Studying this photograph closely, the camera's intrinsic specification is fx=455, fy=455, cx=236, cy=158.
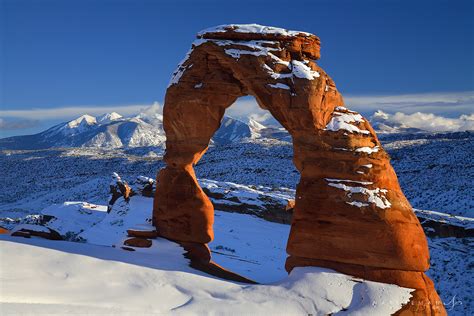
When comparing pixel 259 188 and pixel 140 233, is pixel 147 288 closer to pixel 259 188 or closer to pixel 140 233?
pixel 140 233

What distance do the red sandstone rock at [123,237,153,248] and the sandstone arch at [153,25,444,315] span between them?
1686 millimetres

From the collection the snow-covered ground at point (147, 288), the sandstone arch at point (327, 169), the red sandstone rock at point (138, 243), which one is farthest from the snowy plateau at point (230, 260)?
the sandstone arch at point (327, 169)

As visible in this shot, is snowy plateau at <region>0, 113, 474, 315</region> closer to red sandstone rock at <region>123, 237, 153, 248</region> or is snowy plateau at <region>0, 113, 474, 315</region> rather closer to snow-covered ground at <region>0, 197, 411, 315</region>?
snow-covered ground at <region>0, 197, 411, 315</region>

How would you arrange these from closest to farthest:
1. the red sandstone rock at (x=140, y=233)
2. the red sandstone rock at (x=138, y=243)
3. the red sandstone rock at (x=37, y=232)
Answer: the red sandstone rock at (x=37, y=232) → the red sandstone rock at (x=138, y=243) → the red sandstone rock at (x=140, y=233)

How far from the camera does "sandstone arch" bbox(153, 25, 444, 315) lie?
1252 cm

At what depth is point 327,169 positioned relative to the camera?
13219 mm

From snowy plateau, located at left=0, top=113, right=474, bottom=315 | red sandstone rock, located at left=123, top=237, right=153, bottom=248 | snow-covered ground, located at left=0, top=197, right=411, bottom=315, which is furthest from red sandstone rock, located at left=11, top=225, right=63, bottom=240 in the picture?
red sandstone rock, located at left=123, top=237, right=153, bottom=248

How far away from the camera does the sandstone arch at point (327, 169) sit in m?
12.5

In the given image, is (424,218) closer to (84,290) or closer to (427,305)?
(427,305)

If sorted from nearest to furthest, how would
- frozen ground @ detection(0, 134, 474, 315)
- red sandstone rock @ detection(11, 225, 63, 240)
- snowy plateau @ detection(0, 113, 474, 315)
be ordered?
snowy plateau @ detection(0, 113, 474, 315)
red sandstone rock @ detection(11, 225, 63, 240)
frozen ground @ detection(0, 134, 474, 315)

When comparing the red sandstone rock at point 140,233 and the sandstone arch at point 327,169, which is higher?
the sandstone arch at point 327,169

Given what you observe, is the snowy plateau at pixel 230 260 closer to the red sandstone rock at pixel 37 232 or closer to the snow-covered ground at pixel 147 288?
the snow-covered ground at pixel 147 288

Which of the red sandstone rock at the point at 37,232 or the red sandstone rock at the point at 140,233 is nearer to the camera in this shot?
the red sandstone rock at the point at 37,232

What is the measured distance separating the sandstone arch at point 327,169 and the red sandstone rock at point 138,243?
1686 mm
